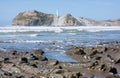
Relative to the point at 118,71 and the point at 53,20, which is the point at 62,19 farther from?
the point at 118,71

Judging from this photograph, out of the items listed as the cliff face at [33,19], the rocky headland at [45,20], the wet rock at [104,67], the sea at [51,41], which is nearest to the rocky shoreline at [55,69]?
the wet rock at [104,67]

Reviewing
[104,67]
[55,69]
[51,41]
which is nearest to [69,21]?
[51,41]

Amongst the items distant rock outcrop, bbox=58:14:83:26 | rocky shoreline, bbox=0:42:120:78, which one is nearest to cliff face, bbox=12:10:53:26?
distant rock outcrop, bbox=58:14:83:26

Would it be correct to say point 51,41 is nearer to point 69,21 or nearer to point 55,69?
point 55,69

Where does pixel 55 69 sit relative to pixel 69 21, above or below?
above

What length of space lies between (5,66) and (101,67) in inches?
205

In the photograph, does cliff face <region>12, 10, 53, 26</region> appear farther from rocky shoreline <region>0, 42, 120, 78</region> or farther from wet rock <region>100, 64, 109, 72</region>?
wet rock <region>100, 64, 109, 72</region>

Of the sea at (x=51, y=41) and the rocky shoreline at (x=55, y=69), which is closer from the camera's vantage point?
the rocky shoreline at (x=55, y=69)

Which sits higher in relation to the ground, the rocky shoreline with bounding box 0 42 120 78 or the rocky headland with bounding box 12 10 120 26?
the rocky shoreline with bounding box 0 42 120 78

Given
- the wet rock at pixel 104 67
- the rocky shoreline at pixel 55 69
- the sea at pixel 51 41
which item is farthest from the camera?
the sea at pixel 51 41

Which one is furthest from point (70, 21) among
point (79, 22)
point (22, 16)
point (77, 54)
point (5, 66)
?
point (5, 66)

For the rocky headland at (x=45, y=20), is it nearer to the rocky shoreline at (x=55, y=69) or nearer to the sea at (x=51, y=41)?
the sea at (x=51, y=41)

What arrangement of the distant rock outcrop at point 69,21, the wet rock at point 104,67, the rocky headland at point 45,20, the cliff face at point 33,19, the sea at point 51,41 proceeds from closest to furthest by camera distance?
the wet rock at point 104,67, the sea at point 51,41, the distant rock outcrop at point 69,21, the rocky headland at point 45,20, the cliff face at point 33,19

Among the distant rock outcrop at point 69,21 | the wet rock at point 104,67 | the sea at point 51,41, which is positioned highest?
the wet rock at point 104,67
